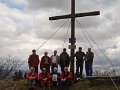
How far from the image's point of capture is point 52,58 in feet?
72.9

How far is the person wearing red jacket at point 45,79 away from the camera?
2052cm

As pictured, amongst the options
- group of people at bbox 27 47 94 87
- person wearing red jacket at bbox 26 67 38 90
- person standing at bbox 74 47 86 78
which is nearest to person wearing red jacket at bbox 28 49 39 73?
group of people at bbox 27 47 94 87

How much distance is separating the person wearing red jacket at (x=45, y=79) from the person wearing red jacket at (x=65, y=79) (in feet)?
2.12

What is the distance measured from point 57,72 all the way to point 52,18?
3874 millimetres

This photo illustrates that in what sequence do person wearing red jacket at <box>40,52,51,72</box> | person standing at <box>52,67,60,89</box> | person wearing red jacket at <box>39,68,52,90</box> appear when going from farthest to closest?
person wearing red jacket at <box>40,52,51,72</box>
person standing at <box>52,67,60,89</box>
person wearing red jacket at <box>39,68,52,90</box>

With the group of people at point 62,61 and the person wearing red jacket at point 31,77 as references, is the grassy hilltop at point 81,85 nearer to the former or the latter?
the group of people at point 62,61

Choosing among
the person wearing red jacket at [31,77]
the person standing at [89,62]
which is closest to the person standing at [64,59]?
the person standing at [89,62]

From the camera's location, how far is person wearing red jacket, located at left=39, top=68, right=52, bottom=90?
20516 mm

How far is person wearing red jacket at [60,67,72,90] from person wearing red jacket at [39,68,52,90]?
65 cm

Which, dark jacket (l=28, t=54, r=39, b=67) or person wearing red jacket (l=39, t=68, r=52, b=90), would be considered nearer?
person wearing red jacket (l=39, t=68, r=52, b=90)

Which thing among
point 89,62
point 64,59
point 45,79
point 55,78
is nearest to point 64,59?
point 64,59

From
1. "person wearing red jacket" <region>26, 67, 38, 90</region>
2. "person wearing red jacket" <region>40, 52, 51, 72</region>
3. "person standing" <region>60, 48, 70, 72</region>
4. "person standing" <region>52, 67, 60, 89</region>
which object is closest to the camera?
"person wearing red jacket" <region>26, 67, 38, 90</region>

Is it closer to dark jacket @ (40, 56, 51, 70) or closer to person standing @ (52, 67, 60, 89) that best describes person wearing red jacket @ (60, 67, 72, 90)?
person standing @ (52, 67, 60, 89)

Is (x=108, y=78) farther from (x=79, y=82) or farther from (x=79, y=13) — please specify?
(x=79, y=13)
